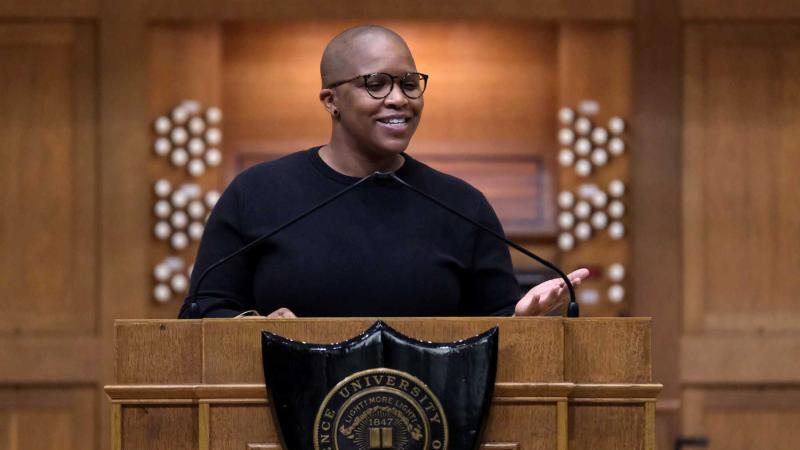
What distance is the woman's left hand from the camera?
221 centimetres

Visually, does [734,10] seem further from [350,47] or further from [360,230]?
[360,230]

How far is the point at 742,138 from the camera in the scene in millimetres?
5840

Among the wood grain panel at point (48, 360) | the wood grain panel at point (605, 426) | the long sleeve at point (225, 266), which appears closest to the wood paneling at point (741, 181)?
the wood grain panel at point (48, 360)

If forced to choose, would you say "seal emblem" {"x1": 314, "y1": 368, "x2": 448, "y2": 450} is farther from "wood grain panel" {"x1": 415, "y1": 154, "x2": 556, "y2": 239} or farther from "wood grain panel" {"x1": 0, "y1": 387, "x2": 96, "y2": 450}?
"wood grain panel" {"x1": 415, "y1": 154, "x2": 556, "y2": 239}

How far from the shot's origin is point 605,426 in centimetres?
212

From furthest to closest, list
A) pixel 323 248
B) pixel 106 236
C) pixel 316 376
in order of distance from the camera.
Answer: pixel 106 236, pixel 323 248, pixel 316 376

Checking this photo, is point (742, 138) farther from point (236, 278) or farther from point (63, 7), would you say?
point (236, 278)

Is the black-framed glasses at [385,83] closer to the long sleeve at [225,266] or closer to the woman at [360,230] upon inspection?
the woman at [360,230]

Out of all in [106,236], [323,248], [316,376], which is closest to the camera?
[316,376]

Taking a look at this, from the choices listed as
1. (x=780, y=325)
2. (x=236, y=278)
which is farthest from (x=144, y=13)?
(x=236, y=278)

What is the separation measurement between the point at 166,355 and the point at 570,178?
3.99 metres

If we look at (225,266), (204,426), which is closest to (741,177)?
(225,266)

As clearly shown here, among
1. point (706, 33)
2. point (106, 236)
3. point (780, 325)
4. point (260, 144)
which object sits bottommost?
point (780, 325)

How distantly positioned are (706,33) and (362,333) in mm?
4130
